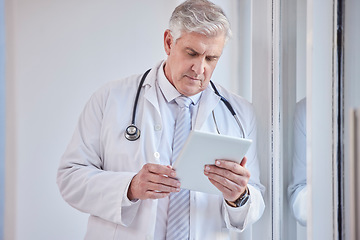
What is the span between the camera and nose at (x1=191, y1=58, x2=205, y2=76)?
5.76ft

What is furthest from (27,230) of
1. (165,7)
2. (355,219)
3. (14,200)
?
(355,219)

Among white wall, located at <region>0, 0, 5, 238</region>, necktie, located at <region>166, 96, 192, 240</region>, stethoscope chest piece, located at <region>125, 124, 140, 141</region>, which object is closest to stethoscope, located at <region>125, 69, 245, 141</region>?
stethoscope chest piece, located at <region>125, 124, 140, 141</region>

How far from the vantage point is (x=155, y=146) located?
70.6 inches

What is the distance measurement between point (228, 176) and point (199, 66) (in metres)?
0.45

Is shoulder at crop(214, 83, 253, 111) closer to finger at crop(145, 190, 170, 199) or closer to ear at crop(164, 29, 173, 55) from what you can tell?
ear at crop(164, 29, 173, 55)

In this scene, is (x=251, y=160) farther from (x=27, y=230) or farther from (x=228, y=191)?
(x=27, y=230)

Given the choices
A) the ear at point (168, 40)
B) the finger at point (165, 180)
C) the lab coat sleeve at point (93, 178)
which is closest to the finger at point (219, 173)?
the finger at point (165, 180)

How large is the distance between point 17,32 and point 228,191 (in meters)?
1.58

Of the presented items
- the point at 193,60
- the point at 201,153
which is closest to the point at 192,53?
the point at 193,60

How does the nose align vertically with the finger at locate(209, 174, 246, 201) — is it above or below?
above

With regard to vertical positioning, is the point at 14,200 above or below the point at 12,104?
below

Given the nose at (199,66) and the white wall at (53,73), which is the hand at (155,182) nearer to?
the nose at (199,66)

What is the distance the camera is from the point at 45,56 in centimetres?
257

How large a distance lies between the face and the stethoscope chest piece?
24 centimetres
